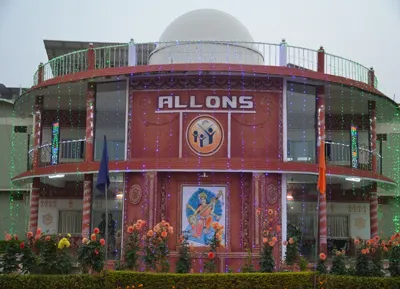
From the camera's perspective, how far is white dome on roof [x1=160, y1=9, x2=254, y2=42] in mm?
25297

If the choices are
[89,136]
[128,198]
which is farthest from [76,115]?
[128,198]

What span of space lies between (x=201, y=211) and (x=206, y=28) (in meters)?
7.77

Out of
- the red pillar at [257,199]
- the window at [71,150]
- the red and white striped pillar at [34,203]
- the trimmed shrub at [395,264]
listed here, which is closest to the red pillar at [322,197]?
the red pillar at [257,199]

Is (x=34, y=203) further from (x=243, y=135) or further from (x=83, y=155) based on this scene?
(x=243, y=135)

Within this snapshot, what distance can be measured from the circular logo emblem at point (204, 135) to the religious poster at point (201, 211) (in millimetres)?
1384

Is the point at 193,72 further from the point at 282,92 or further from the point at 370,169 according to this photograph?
the point at 370,169

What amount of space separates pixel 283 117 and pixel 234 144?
2112 mm

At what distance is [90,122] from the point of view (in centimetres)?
2369

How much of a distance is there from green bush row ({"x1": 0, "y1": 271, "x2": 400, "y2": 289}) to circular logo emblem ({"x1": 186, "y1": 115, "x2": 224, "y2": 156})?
23.3 feet

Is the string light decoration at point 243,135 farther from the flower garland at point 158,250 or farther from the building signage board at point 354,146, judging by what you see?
the flower garland at point 158,250

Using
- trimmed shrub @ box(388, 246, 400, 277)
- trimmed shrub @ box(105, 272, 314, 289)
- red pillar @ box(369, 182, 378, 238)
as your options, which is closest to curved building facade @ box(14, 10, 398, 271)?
red pillar @ box(369, 182, 378, 238)

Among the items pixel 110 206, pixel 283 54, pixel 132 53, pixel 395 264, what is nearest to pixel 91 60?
pixel 132 53

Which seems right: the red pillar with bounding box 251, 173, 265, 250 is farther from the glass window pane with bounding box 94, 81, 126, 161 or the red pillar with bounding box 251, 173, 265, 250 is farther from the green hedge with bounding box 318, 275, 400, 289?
the glass window pane with bounding box 94, 81, 126, 161

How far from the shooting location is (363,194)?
29.6 metres
